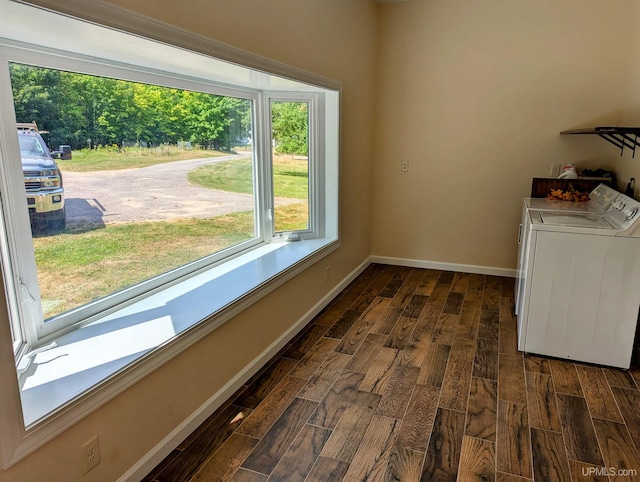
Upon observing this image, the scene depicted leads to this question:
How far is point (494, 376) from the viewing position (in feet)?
8.70

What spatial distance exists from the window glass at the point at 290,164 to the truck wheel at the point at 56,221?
1.81 m

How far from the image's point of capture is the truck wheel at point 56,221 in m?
1.86

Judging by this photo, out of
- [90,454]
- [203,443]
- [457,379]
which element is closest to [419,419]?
[457,379]

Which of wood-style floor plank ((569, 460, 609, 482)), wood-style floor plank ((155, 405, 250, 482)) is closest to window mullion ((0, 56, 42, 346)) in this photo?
wood-style floor plank ((155, 405, 250, 482))

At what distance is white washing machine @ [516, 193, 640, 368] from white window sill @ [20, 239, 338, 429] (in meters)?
1.60

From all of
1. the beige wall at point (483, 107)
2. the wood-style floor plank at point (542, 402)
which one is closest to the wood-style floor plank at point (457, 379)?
the wood-style floor plank at point (542, 402)

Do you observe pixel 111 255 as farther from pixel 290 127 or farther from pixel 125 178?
pixel 290 127

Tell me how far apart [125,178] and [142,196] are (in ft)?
0.49

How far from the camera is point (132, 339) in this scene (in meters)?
1.88

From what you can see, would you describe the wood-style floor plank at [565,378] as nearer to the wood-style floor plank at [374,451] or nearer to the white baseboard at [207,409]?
the wood-style floor plank at [374,451]

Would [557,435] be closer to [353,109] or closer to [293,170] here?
[293,170]

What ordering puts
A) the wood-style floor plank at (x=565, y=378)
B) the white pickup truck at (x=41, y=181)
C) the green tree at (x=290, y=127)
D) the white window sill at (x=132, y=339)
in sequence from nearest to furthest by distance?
the white window sill at (x=132, y=339) → the white pickup truck at (x=41, y=181) → the wood-style floor plank at (x=565, y=378) → the green tree at (x=290, y=127)

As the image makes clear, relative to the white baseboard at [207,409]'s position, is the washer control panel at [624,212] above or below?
above

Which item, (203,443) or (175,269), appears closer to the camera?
(203,443)
